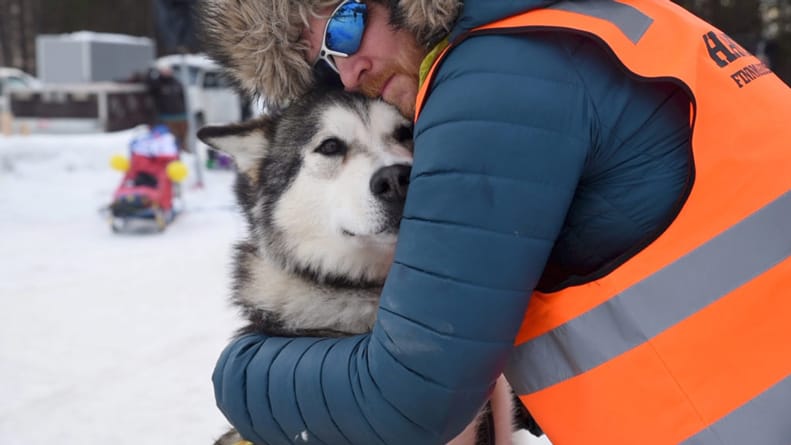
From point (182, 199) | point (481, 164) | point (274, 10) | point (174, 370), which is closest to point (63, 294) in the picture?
point (174, 370)

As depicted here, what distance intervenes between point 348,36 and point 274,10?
144 mm

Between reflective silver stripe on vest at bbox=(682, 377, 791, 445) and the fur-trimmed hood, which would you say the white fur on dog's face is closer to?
the fur-trimmed hood

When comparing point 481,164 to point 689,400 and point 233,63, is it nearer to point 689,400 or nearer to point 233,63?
point 689,400

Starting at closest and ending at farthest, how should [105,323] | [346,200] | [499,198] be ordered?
[499,198] → [346,200] → [105,323]

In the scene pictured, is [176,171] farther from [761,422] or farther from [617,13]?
[761,422]

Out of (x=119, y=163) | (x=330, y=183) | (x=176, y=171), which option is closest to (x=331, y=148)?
(x=330, y=183)

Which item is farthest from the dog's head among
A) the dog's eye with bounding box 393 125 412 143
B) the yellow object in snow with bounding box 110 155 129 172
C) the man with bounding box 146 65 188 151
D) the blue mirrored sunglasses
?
the man with bounding box 146 65 188 151

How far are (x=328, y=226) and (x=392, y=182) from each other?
0.27m

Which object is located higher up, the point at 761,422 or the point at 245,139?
the point at 761,422

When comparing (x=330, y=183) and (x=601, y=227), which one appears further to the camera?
(x=330, y=183)

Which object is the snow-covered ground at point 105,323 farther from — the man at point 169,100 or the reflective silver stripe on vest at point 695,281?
the man at point 169,100

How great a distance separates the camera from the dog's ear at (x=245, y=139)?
194 centimetres

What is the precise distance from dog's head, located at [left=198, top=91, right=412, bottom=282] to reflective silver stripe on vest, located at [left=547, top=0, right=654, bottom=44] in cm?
63

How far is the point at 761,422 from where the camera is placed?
0.90m
